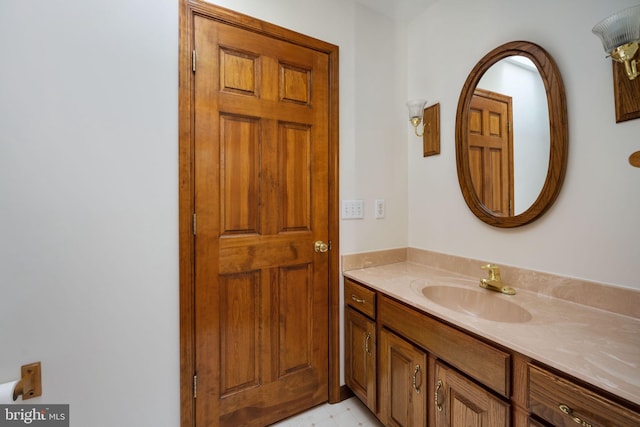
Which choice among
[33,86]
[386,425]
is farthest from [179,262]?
[386,425]

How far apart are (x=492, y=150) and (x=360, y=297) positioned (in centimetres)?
112

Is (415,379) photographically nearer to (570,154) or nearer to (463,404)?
(463,404)

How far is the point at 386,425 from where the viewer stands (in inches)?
53.9

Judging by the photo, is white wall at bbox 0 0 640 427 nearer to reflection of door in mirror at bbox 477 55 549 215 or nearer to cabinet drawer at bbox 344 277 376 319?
reflection of door in mirror at bbox 477 55 549 215

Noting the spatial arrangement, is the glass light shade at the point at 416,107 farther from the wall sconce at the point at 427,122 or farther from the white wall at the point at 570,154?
the white wall at the point at 570,154

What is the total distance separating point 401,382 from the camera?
1.28 m

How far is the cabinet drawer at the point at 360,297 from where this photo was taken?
4.78 ft

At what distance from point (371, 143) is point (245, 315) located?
1.35 metres

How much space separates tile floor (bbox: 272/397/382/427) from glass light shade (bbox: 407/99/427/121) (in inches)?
73.9

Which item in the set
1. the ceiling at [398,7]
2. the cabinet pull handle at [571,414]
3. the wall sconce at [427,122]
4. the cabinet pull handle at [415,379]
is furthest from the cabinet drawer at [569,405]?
the ceiling at [398,7]

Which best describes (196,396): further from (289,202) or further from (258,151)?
(258,151)

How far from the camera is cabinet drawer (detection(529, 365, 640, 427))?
2.09 feet

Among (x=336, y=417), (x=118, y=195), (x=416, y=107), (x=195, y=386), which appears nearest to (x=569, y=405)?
(x=336, y=417)

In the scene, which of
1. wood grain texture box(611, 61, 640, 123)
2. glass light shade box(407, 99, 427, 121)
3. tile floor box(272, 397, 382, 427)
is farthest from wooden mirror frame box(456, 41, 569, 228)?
tile floor box(272, 397, 382, 427)
